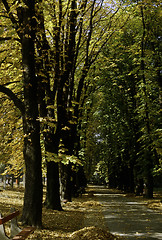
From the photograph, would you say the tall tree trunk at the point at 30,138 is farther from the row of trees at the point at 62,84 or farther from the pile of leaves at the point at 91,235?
the pile of leaves at the point at 91,235

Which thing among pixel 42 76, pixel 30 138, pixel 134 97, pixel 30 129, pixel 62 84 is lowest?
pixel 30 138

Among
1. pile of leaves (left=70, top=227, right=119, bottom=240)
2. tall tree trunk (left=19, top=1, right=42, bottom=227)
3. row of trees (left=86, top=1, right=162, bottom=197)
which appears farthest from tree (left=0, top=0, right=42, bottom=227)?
row of trees (left=86, top=1, right=162, bottom=197)

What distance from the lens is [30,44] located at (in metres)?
9.40

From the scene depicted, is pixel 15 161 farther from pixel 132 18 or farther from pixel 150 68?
pixel 132 18

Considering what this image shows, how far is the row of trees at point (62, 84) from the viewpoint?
916cm

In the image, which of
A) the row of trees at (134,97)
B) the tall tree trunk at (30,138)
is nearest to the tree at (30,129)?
the tall tree trunk at (30,138)

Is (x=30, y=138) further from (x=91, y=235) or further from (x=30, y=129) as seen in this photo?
(x=91, y=235)

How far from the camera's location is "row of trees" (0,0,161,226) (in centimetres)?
916

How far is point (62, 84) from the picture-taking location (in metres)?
13.2

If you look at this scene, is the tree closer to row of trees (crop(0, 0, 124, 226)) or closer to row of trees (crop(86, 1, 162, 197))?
row of trees (crop(0, 0, 124, 226))

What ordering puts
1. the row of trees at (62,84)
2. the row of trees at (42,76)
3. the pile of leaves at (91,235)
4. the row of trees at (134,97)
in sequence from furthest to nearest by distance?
the row of trees at (134,97) → the row of trees at (62,84) → the row of trees at (42,76) → the pile of leaves at (91,235)

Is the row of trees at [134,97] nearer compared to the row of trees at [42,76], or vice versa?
the row of trees at [42,76]

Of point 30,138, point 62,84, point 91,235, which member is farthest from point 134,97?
point 91,235

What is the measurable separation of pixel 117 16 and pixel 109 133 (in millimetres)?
20424
